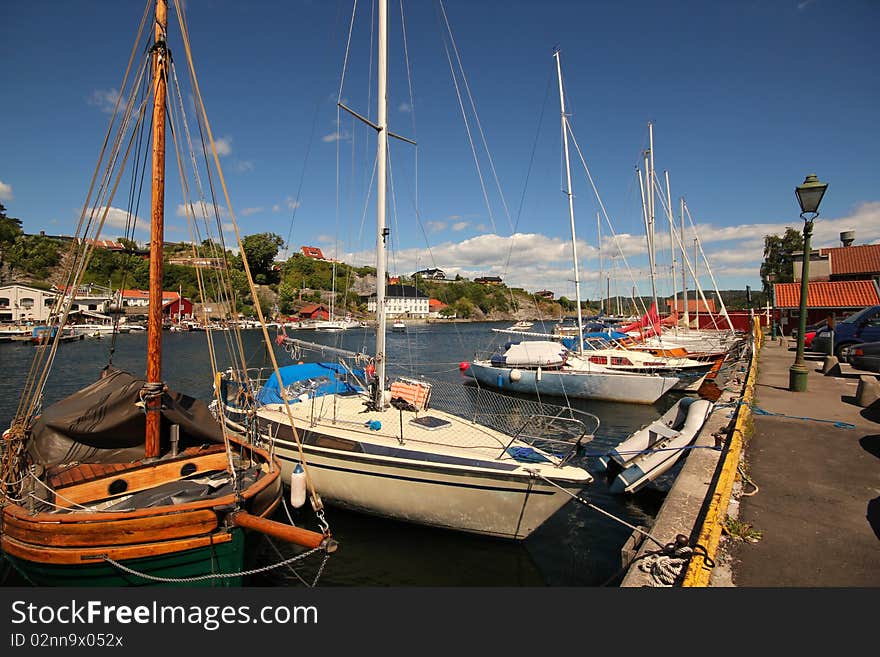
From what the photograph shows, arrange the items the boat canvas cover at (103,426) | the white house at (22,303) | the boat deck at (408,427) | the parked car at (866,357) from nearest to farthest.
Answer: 1. the boat canvas cover at (103,426)
2. the boat deck at (408,427)
3. the parked car at (866,357)
4. the white house at (22,303)

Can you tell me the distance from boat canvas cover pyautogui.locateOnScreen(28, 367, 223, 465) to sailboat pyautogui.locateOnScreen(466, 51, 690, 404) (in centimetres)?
1578

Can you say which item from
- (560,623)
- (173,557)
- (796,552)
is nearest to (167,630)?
(173,557)

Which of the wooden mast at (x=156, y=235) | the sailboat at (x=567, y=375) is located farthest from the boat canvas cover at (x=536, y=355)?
the wooden mast at (x=156, y=235)

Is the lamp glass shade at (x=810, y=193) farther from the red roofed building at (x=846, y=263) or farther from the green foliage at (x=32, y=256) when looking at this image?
the green foliage at (x=32, y=256)

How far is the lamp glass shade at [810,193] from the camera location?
9.69 meters

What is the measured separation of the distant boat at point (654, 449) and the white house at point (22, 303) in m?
80.0

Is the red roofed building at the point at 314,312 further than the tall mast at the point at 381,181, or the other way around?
the red roofed building at the point at 314,312

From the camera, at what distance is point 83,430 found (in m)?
6.62

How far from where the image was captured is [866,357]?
13.4 meters

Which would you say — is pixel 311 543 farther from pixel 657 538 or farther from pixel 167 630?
pixel 657 538

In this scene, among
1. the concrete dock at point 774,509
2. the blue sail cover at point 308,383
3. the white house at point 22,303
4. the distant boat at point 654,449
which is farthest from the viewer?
the white house at point 22,303

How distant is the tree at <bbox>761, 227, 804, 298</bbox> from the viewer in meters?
52.7

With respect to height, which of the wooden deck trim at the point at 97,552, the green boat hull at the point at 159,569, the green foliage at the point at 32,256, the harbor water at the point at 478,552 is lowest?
the harbor water at the point at 478,552

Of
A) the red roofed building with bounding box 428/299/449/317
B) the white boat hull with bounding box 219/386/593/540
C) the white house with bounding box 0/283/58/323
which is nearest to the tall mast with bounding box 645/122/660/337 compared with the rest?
the white boat hull with bounding box 219/386/593/540
